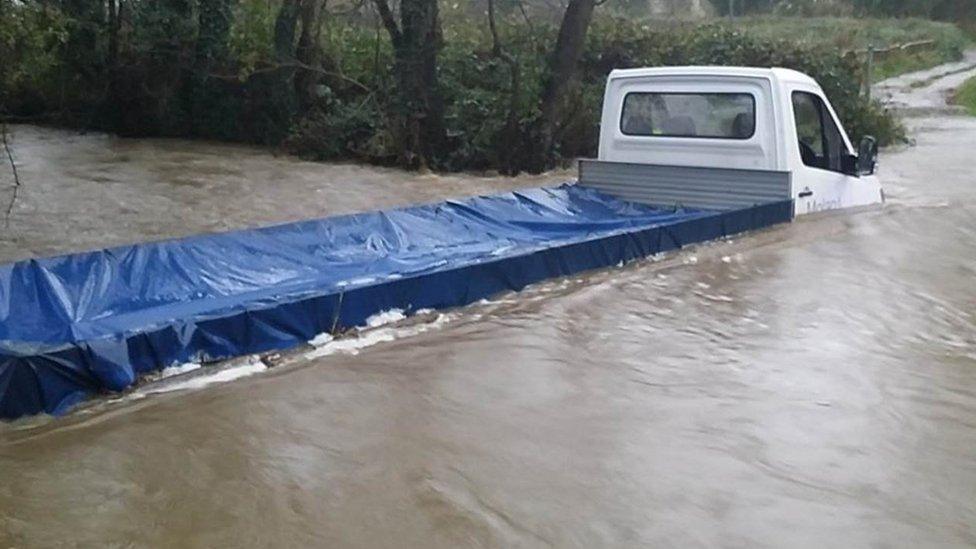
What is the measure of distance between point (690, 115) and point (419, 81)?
8.28 metres

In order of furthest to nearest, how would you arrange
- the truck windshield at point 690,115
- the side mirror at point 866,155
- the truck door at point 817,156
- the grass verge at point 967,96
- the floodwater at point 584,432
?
the grass verge at point 967,96
the side mirror at point 866,155
the truck door at point 817,156
the truck windshield at point 690,115
the floodwater at point 584,432

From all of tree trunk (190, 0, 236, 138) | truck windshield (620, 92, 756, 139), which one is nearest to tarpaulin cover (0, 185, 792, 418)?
truck windshield (620, 92, 756, 139)

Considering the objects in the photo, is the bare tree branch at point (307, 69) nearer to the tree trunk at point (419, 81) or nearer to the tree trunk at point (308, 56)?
the tree trunk at point (308, 56)

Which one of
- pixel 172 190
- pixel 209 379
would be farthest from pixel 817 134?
pixel 172 190

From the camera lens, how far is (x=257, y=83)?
2066 centimetres

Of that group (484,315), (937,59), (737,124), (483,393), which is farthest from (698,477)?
(937,59)

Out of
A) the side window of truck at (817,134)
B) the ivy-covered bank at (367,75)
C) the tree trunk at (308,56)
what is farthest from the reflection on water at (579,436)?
the tree trunk at (308,56)

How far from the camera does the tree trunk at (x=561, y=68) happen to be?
55.0 ft

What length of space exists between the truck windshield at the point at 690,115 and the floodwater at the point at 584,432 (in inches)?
54.1

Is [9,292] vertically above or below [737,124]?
below

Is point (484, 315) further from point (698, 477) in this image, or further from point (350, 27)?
point (350, 27)

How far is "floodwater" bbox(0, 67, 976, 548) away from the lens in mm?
4430

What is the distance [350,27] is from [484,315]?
1499 centimetres

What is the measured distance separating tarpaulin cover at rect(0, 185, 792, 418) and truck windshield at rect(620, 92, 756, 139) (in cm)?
74
